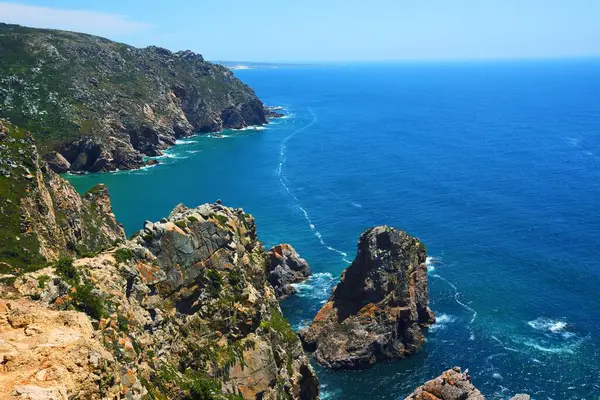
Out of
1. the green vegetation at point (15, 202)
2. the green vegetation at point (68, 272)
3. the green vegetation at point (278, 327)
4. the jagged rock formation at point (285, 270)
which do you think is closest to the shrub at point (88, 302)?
the green vegetation at point (68, 272)

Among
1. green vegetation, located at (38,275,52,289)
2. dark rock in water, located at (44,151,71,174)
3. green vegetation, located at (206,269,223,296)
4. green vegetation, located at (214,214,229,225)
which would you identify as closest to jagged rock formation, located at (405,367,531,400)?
green vegetation, located at (206,269,223,296)

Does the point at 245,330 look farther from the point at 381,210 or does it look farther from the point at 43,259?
the point at 381,210

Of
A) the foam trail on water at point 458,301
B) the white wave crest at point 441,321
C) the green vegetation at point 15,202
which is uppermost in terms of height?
the green vegetation at point 15,202

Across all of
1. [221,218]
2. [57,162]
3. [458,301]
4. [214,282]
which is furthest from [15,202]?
[57,162]

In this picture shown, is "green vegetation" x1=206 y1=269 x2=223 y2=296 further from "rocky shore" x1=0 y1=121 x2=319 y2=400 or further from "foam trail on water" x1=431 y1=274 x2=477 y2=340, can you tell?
"foam trail on water" x1=431 y1=274 x2=477 y2=340

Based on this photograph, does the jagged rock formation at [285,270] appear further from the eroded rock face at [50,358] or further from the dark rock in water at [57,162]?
the dark rock in water at [57,162]

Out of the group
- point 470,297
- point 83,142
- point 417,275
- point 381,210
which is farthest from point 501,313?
point 83,142

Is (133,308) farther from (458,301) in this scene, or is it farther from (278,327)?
(458,301)
